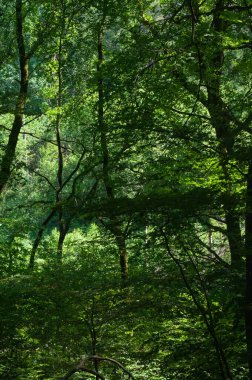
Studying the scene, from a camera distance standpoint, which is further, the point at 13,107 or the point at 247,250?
the point at 13,107

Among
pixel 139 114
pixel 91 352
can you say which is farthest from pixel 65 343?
pixel 139 114

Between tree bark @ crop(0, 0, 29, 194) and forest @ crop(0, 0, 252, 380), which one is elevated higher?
tree bark @ crop(0, 0, 29, 194)

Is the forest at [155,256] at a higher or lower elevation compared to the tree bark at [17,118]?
lower

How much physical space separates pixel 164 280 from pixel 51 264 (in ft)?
9.33

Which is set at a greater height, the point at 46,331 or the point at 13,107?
the point at 13,107

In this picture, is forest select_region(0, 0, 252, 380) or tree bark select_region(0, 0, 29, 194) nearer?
forest select_region(0, 0, 252, 380)

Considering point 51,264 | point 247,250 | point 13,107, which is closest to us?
point 247,250

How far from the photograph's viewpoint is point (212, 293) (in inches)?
149

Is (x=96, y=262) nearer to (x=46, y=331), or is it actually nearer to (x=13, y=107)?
(x=46, y=331)

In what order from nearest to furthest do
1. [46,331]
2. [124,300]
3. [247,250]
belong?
[247,250] → [124,300] → [46,331]

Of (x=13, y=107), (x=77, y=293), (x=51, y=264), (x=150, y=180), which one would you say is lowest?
(x=77, y=293)

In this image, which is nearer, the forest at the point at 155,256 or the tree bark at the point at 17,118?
the forest at the point at 155,256

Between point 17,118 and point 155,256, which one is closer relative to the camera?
point 155,256

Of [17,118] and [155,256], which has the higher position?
[17,118]
